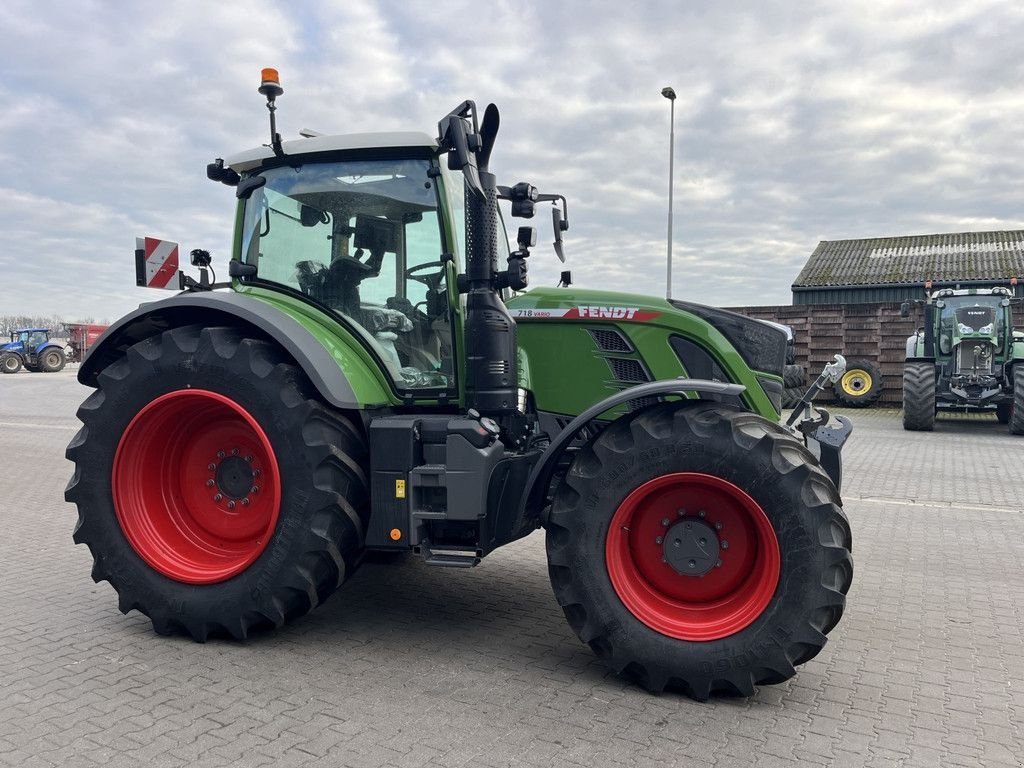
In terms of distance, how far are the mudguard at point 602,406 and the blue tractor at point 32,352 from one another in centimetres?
3457

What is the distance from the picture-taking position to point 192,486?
4.40 meters

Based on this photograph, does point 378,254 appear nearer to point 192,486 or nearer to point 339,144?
point 339,144

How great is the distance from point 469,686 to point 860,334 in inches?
689

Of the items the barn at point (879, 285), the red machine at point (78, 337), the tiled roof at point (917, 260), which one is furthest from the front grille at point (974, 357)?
the red machine at point (78, 337)

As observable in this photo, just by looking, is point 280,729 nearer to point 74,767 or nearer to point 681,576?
point 74,767

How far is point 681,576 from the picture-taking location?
3615mm

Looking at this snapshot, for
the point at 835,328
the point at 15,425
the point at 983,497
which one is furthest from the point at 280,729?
the point at 835,328

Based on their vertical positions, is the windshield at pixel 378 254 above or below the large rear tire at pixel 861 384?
above

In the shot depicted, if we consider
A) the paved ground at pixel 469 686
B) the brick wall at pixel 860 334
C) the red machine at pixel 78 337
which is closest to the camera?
the paved ground at pixel 469 686

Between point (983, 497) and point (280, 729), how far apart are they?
24.5ft

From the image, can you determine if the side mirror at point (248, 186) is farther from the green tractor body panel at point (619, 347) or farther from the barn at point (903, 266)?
the barn at point (903, 266)

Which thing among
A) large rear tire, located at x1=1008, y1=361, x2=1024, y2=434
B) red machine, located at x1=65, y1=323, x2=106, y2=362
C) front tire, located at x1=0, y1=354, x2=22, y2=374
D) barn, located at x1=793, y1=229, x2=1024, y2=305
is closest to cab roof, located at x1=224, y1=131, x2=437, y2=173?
large rear tire, located at x1=1008, y1=361, x2=1024, y2=434

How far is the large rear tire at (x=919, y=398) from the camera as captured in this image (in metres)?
13.9

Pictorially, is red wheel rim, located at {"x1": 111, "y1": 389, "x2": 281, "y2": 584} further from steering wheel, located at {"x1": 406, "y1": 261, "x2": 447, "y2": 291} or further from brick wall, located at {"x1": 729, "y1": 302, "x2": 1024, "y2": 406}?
brick wall, located at {"x1": 729, "y1": 302, "x2": 1024, "y2": 406}
